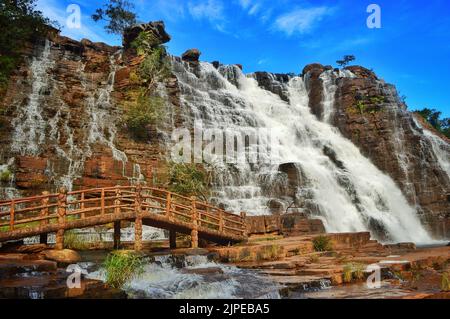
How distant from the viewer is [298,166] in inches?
932

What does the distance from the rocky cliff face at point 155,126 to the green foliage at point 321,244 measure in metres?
6.53

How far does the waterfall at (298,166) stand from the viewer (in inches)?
904

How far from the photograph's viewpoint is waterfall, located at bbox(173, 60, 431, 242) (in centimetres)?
2297

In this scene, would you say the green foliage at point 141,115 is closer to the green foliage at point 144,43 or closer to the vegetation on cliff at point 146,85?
the vegetation on cliff at point 146,85

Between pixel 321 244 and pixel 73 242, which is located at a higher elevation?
pixel 73 242

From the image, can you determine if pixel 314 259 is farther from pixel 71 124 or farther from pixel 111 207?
pixel 71 124

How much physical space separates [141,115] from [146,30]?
10.2 meters

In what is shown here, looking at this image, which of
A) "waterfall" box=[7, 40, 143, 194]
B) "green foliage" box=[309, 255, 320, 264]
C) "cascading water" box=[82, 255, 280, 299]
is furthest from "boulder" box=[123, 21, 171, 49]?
"cascading water" box=[82, 255, 280, 299]

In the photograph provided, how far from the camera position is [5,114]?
22.0 m

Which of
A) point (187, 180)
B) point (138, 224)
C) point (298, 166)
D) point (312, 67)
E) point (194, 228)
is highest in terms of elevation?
point (312, 67)

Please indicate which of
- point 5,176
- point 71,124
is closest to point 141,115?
point 71,124

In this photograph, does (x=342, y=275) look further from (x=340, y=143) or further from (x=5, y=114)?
(x=340, y=143)

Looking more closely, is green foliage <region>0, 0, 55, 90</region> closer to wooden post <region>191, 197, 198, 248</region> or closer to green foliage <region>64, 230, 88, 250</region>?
green foliage <region>64, 230, 88, 250</region>
